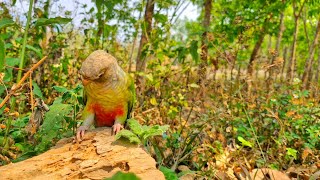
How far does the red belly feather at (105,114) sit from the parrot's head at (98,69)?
355 mm

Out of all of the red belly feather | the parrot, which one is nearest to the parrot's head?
the parrot

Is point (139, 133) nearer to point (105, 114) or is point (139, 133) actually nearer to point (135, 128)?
point (135, 128)

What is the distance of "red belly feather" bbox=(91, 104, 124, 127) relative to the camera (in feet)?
9.73

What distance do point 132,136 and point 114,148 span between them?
15cm

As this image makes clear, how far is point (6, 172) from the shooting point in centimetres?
239

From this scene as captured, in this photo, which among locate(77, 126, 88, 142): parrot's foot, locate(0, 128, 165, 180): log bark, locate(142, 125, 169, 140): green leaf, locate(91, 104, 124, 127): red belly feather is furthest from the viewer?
locate(91, 104, 124, 127): red belly feather

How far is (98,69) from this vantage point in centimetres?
251

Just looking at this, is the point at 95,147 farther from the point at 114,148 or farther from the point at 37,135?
the point at 37,135

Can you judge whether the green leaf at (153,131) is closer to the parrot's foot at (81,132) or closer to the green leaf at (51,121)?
the parrot's foot at (81,132)

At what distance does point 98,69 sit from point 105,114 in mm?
608

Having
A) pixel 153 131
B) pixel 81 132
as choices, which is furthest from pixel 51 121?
pixel 153 131

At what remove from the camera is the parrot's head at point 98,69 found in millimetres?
2482

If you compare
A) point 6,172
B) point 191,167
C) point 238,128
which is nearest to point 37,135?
point 6,172

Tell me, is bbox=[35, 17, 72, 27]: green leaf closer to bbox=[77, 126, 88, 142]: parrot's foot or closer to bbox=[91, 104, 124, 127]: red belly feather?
bbox=[91, 104, 124, 127]: red belly feather
